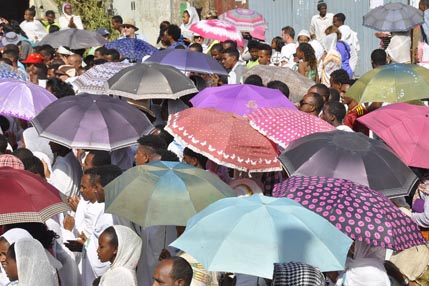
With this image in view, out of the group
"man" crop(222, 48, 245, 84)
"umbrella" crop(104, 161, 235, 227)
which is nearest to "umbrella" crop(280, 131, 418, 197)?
"umbrella" crop(104, 161, 235, 227)

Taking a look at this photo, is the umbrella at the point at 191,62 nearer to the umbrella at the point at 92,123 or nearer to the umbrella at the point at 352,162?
the umbrella at the point at 92,123

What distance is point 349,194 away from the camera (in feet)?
21.4

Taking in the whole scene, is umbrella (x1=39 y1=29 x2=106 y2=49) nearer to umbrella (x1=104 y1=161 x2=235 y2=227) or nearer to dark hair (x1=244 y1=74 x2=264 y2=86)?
dark hair (x1=244 y1=74 x2=264 y2=86)

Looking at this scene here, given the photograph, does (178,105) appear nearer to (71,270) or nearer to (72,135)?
(72,135)

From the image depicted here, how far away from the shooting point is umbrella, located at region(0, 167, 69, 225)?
676cm

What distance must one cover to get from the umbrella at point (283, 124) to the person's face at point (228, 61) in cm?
419

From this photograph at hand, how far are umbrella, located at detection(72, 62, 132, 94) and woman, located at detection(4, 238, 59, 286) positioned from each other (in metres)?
4.92

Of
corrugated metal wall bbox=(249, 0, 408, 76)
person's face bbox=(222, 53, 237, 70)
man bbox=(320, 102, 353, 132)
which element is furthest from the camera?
corrugated metal wall bbox=(249, 0, 408, 76)

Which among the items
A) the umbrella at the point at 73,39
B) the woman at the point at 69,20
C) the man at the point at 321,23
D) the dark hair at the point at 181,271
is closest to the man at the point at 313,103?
the dark hair at the point at 181,271

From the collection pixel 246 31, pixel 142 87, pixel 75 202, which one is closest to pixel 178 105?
pixel 142 87

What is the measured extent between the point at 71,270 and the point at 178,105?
366 centimetres

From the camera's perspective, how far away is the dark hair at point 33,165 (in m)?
8.13

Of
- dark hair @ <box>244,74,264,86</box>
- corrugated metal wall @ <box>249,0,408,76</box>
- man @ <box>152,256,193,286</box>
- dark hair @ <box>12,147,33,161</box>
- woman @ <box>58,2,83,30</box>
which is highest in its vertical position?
dark hair @ <box>244,74,264,86</box>

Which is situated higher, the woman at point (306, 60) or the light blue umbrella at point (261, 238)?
the light blue umbrella at point (261, 238)
